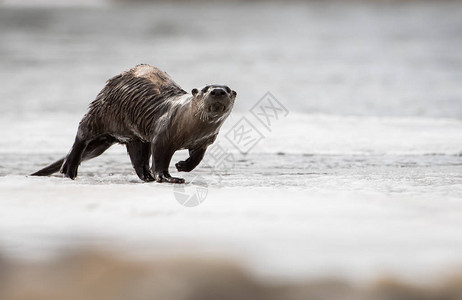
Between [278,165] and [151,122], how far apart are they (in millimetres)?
1313

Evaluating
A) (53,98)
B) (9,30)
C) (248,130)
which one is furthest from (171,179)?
(9,30)

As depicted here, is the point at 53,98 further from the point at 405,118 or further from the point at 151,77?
the point at 151,77

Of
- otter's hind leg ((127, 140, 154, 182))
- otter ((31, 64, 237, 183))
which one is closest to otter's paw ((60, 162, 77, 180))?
otter ((31, 64, 237, 183))

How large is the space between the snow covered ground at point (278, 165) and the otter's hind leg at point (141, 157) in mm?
66

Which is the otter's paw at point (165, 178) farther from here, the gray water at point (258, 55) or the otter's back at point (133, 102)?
the gray water at point (258, 55)

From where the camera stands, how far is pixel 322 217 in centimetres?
322

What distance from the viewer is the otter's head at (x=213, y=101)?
165 inches

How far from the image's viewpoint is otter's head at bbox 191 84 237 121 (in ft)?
13.7

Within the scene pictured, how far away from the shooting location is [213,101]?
4188 millimetres

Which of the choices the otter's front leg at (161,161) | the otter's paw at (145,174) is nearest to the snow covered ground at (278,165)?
the otter's paw at (145,174)

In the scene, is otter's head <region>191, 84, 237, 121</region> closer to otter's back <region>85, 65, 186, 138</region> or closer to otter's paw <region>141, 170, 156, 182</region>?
otter's back <region>85, 65, 186, 138</region>

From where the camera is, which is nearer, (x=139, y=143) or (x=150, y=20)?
(x=139, y=143)

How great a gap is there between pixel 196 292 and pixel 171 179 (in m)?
1.91

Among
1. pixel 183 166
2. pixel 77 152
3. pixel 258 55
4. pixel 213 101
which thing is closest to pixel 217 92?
pixel 213 101
